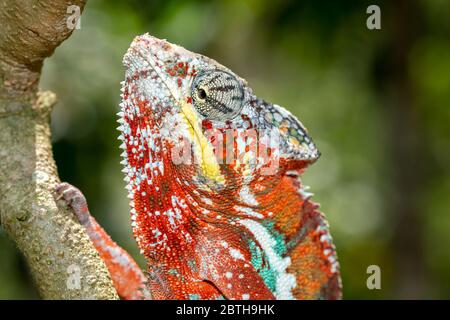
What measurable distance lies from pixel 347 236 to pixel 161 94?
40.8 feet

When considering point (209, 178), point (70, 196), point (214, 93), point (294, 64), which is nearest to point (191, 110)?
point (214, 93)

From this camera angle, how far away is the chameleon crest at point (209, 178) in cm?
Answer: 310

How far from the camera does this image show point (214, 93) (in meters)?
3.08

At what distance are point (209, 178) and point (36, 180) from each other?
806 millimetres

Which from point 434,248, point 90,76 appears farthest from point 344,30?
point 434,248

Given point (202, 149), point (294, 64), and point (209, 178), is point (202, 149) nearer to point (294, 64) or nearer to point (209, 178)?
point (209, 178)

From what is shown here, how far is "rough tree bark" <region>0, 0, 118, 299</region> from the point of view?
106 inches

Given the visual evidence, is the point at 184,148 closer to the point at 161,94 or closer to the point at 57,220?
the point at 161,94

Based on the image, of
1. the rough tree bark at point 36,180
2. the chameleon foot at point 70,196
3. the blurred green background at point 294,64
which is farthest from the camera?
the blurred green background at point 294,64

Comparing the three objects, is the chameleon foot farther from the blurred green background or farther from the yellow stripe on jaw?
the blurred green background

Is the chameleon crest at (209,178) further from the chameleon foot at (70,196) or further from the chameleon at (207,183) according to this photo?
the chameleon foot at (70,196)

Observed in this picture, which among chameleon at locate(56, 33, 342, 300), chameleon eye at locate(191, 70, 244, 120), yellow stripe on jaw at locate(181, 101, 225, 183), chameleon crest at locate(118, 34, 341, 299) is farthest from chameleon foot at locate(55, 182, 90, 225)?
chameleon eye at locate(191, 70, 244, 120)

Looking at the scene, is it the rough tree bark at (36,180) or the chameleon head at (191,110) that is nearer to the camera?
the rough tree bark at (36,180)

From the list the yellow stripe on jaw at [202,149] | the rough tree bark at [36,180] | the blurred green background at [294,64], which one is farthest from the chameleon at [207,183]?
the blurred green background at [294,64]
